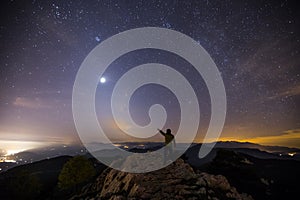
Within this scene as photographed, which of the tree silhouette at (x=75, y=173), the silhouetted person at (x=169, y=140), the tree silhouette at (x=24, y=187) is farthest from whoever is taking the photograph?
the tree silhouette at (x=24, y=187)

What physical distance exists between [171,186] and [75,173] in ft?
145

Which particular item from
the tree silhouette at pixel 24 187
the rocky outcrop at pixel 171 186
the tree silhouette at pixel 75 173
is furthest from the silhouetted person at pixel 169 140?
the tree silhouette at pixel 24 187

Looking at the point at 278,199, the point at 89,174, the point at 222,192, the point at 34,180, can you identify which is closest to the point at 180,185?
the point at 222,192

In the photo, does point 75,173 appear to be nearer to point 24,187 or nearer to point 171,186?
point 24,187

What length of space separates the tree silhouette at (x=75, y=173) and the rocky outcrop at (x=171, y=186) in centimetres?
3299

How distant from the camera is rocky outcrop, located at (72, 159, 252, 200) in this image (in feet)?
72.0

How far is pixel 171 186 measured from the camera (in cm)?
2272

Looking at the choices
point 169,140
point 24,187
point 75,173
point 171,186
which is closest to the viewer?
point 171,186

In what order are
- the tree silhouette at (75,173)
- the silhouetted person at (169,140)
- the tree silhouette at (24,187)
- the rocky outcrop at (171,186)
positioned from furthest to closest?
the tree silhouette at (24,187)
the tree silhouette at (75,173)
the silhouetted person at (169,140)
the rocky outcrop at (171,186)

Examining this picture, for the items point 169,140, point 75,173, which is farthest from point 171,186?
point 75,173

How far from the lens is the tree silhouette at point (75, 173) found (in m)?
56.4

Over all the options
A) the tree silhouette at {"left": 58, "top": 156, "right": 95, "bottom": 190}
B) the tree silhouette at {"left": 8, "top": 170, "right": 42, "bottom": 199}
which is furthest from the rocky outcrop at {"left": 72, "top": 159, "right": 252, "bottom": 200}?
the tree silhouette at {"left": 8, "top": 170, "right": 42, "bottom": 199}

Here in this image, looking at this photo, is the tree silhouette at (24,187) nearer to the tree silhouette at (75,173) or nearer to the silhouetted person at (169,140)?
the tree silhouette at (75,173)

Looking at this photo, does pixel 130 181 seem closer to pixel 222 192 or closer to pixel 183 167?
pixel 183 167
